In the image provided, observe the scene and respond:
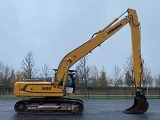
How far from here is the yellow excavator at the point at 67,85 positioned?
58.8 ft

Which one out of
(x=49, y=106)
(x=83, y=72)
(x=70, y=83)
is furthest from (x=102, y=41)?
(x=83, y=72)

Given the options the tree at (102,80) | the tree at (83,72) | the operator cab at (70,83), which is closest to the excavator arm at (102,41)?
the operator cab at (70,83)

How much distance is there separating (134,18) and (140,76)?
137 inches

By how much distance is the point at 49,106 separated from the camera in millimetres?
18016

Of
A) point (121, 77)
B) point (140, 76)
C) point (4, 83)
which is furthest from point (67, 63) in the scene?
point (121, 77)

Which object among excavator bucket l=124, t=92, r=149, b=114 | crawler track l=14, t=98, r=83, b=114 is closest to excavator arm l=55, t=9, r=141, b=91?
crawler track l=14, t=98, r=83, b=114

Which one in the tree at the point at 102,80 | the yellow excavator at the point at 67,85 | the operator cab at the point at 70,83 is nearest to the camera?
the yellow excavator at the point at 67,85

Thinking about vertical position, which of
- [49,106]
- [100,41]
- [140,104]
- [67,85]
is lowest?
[49,106]

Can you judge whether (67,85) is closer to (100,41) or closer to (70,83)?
(70,83)

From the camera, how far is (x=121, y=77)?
7100 cm

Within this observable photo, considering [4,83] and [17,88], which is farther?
[4,83]

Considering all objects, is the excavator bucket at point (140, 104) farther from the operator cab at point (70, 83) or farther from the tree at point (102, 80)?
the tree at point (102, 80)

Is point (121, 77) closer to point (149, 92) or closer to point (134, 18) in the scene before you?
point (149, 92)

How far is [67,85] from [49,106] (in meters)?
1.62
